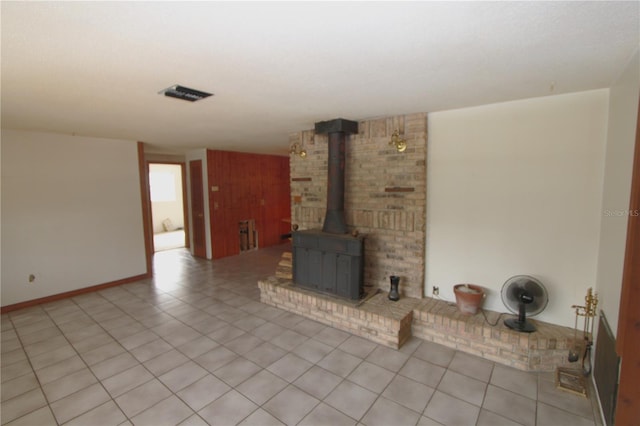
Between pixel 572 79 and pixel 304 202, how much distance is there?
308cm

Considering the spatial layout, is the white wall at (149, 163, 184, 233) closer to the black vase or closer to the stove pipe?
the stove pipe

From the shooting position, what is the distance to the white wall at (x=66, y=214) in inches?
151

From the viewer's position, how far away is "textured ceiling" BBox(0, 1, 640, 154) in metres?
1.29

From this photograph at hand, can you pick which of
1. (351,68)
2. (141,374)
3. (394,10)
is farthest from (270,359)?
(394,10)

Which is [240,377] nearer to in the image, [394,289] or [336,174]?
[394,289]

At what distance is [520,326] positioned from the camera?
264cm

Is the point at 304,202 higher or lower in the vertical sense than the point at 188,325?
higher

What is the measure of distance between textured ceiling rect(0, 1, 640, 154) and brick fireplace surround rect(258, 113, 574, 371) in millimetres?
684

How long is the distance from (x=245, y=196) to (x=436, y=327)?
5032 millimetres

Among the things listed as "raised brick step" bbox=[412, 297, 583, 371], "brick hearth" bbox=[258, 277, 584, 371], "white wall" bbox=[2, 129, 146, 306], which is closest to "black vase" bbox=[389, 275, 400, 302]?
"brick hearth" bbox=[258, 277, 584, 371]

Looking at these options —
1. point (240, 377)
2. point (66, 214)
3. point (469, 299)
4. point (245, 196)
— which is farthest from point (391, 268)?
point (66, 214)

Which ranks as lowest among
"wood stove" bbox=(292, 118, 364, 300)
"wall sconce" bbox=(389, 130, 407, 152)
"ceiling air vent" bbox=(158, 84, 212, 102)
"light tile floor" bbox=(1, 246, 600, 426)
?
"light tile floor" bbox=(1, 246, 600, 426)

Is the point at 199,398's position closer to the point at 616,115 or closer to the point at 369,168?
the point at 369,168

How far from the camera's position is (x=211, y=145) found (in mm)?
5602
